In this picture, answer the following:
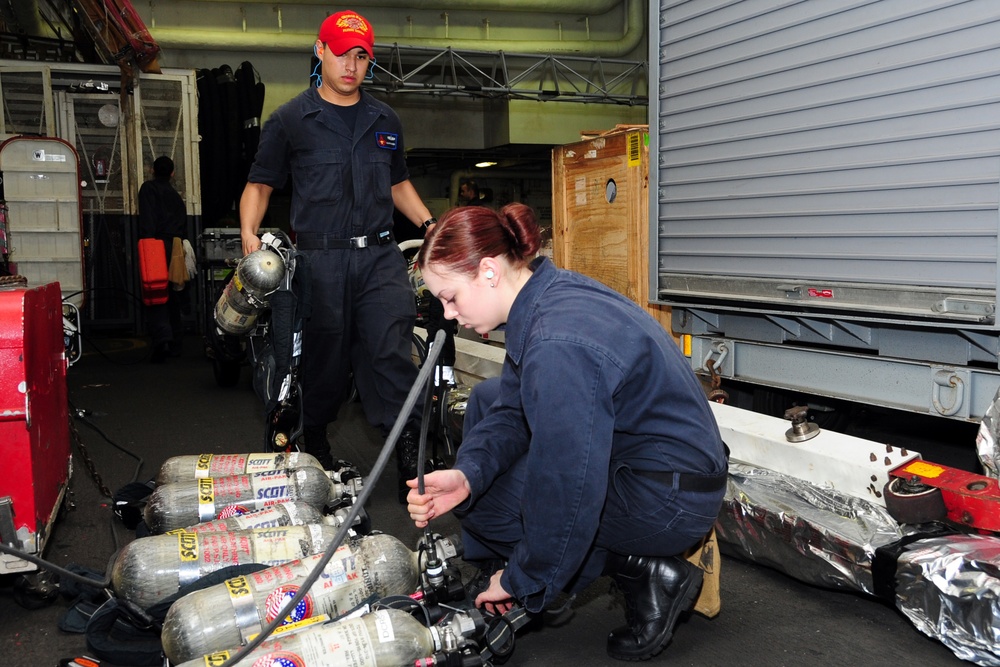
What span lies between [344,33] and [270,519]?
1.83m

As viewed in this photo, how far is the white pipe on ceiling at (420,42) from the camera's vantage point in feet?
38.2

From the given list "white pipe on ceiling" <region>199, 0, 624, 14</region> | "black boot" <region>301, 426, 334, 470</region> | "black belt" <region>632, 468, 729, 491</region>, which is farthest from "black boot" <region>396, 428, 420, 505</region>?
"white pipe on ceiling" <region>199, 0, 624, 14</region>

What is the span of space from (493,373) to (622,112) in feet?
32.6

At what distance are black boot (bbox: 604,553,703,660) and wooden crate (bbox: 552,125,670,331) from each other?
2.73m

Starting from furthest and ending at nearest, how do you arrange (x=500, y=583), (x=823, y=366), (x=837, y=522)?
(x=823, y=366) → (x=837, y=522) → (x=500, y=583)

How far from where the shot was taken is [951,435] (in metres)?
4.54

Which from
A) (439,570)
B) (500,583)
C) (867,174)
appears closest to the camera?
(500,583)

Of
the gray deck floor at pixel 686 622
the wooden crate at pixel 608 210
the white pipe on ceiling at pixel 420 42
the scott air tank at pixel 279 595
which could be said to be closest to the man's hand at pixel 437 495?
the scott air tank at pixel 279 595

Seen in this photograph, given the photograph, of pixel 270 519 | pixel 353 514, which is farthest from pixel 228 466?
pixel 353 514

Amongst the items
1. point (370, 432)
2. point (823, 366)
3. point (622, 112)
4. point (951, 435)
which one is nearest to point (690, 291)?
point (823, 366)

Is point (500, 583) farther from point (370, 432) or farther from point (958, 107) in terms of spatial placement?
point (370, 432)

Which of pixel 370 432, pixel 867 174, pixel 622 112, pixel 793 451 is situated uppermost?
pixel 622 112

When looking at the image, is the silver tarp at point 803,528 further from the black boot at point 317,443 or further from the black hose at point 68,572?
the black hose at point 68,572

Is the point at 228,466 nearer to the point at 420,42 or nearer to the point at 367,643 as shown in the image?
the point at 367,643
